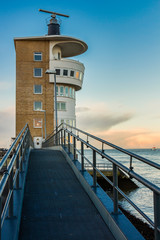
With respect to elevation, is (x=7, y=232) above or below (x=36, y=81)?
below

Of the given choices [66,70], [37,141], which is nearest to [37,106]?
[37,141]

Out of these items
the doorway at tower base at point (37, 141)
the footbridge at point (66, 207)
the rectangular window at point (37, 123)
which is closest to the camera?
the footbridge at point (66, 207)

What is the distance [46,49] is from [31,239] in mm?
38200

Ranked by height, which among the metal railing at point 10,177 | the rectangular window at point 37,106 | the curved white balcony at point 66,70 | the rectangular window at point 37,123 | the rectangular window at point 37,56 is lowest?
the metal railing at point 10,177

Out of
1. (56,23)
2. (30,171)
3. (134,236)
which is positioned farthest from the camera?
(56,23)

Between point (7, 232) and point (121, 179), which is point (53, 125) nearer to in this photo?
point (121, 179)

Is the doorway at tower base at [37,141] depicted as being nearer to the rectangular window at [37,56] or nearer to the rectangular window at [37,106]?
the rectangular window at [37,106]

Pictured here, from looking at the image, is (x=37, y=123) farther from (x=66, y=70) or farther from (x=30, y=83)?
(x=66, y=70)

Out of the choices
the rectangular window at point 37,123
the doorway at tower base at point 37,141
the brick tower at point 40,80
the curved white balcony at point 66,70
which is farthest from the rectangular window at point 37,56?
the doorway at tower base at point 37,141

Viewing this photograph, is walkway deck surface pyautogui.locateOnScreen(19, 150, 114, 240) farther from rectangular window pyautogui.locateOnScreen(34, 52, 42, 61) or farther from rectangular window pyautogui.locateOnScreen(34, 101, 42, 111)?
rectangular window pyautogui.locateOnScreen(34, 52, 42, 61)

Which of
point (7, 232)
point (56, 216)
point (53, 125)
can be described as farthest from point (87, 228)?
point (53, 125)

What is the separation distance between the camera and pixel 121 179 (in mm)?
40375

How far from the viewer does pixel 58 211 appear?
5.29 m

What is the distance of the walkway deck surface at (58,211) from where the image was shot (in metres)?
4.38
